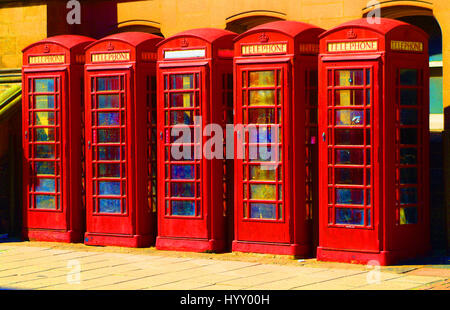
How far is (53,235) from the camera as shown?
545 inches

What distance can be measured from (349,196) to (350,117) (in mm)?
965

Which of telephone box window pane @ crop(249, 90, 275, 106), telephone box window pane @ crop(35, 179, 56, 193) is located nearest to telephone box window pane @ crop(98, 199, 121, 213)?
telephone box window pane @ crop(35, 179, 56, 193)

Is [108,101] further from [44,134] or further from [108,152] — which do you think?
[44,134]

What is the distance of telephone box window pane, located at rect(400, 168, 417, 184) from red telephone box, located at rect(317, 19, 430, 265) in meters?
0.01

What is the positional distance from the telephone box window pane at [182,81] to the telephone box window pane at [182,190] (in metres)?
1.32

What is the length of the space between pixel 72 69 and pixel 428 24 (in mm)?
5165

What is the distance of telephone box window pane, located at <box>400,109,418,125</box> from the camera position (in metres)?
11.4

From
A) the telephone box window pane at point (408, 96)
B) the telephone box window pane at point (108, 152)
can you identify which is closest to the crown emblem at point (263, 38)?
the telephone box window pane at point (408, 96)

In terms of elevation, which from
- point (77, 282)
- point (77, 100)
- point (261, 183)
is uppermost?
point (77, 100)

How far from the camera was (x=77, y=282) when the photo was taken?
10.4 meters

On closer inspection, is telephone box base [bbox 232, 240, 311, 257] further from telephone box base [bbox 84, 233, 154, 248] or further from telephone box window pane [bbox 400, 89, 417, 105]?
telephone box window pane [bbox 400, 89, 417, 105]

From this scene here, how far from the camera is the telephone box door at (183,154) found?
12.5 metres

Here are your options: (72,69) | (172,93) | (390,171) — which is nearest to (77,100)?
(72,69)

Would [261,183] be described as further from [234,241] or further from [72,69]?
[72,69]
